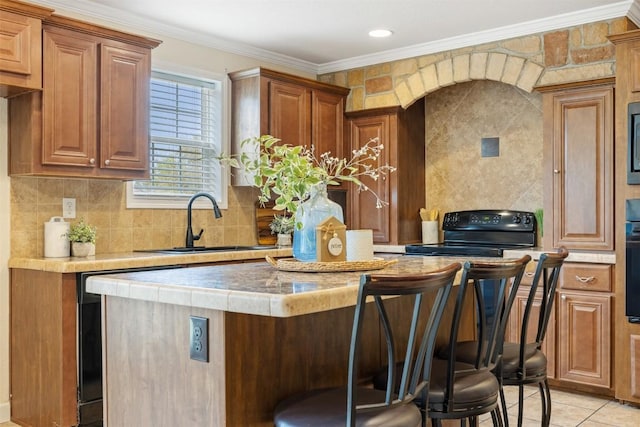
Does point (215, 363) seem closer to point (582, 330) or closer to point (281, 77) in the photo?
point (582, 330)

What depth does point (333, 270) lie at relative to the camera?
90.7 inches

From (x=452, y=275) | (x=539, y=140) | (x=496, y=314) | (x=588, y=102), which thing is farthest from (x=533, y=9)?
(x=452, y=275)

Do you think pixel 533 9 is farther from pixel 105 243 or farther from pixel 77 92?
pixel 105 243

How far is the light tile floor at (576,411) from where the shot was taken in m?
3.44

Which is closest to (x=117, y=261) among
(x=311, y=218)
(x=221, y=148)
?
(x=311, y=218)

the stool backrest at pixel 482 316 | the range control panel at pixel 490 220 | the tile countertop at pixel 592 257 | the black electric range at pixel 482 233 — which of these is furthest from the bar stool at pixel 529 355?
the range control panel at pixel 490 220

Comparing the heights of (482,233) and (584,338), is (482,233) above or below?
above

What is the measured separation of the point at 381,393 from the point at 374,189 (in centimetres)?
350

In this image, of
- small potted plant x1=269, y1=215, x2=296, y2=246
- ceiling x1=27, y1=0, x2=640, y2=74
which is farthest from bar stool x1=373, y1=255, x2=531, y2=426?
small potted plant x1=269, y1=215, x2=296, y2=246

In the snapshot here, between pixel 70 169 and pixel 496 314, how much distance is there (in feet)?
8.33

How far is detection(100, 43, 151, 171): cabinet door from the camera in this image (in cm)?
364

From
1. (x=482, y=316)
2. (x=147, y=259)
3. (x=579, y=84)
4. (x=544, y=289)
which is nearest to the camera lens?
(x=482, y=316)

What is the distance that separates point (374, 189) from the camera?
523 centimetres

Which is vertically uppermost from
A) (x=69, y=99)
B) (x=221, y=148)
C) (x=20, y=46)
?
(x=20, y=46)
